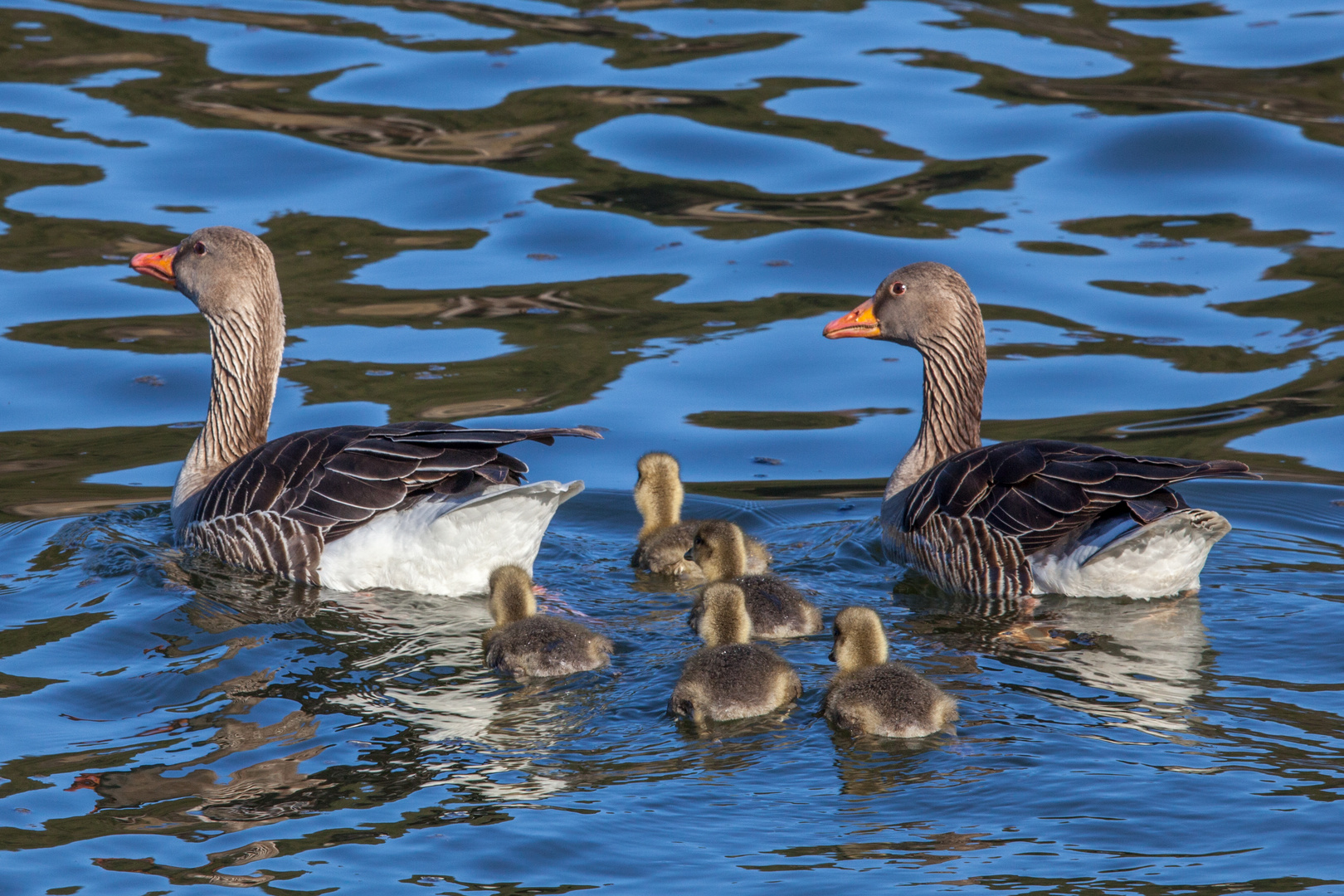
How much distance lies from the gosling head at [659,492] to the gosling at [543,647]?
5.09ft

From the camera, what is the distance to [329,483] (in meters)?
8.54

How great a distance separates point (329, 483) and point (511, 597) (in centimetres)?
145

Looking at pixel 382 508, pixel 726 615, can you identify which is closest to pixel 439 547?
pixel 382 508

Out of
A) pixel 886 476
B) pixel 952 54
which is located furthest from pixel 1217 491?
pixel 952 54

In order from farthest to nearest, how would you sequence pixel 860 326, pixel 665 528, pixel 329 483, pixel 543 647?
1. pixel 860 326
2. pixel 665 528
3. pixel 329 483
4. pixel 543 647

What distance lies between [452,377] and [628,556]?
3.03 metres

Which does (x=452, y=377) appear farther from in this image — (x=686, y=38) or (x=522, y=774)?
(x=686, y=38)

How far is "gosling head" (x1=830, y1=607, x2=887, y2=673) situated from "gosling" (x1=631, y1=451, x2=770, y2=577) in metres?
1.79

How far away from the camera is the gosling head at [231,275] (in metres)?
9.70

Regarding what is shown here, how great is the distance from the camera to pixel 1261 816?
578 cm

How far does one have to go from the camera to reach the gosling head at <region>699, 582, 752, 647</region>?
7285 mm

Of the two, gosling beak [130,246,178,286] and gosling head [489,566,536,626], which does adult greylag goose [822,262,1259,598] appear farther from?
gosling beak [130,246,178,286]

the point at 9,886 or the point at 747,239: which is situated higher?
the point at 747,239

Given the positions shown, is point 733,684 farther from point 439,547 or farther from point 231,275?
point 231,275
